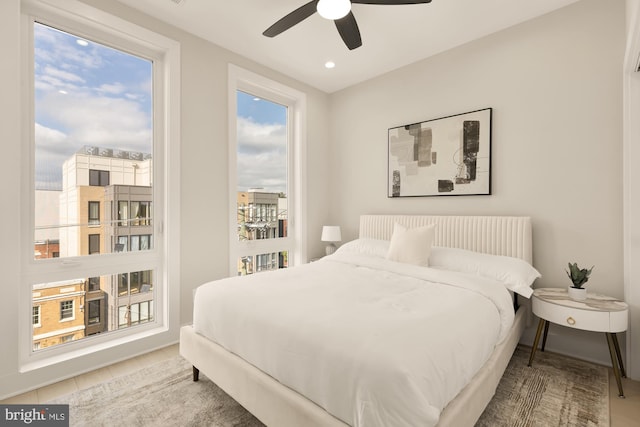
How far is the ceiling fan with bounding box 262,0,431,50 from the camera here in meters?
1.97

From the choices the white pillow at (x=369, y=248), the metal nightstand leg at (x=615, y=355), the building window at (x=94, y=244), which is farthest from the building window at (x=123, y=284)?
the metal nightstand leg at (x=615, y=355)

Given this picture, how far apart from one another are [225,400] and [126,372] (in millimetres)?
944

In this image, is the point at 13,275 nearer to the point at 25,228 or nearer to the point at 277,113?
the point at 25,228

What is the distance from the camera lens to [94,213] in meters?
2.39

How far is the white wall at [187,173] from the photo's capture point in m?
1.94

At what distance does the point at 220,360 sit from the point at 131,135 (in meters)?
2.08

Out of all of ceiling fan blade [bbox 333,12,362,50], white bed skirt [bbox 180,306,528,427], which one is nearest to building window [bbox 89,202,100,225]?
white bed skirt [bbox 180,306,528,427]

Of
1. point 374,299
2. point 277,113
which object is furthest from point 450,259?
point 277,113

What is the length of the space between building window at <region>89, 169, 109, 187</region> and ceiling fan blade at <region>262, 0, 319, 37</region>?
1757mm

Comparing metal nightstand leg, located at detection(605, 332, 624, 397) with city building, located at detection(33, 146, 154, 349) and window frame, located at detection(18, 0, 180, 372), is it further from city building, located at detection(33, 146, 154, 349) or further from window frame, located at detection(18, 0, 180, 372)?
city building, located at detection(33, 146, 154, 349)

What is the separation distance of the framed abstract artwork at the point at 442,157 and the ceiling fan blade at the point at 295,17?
1742 mm

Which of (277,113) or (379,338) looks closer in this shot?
(379,338)

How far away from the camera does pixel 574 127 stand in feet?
7.97

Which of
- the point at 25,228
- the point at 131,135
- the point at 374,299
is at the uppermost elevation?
the point at 131,135
